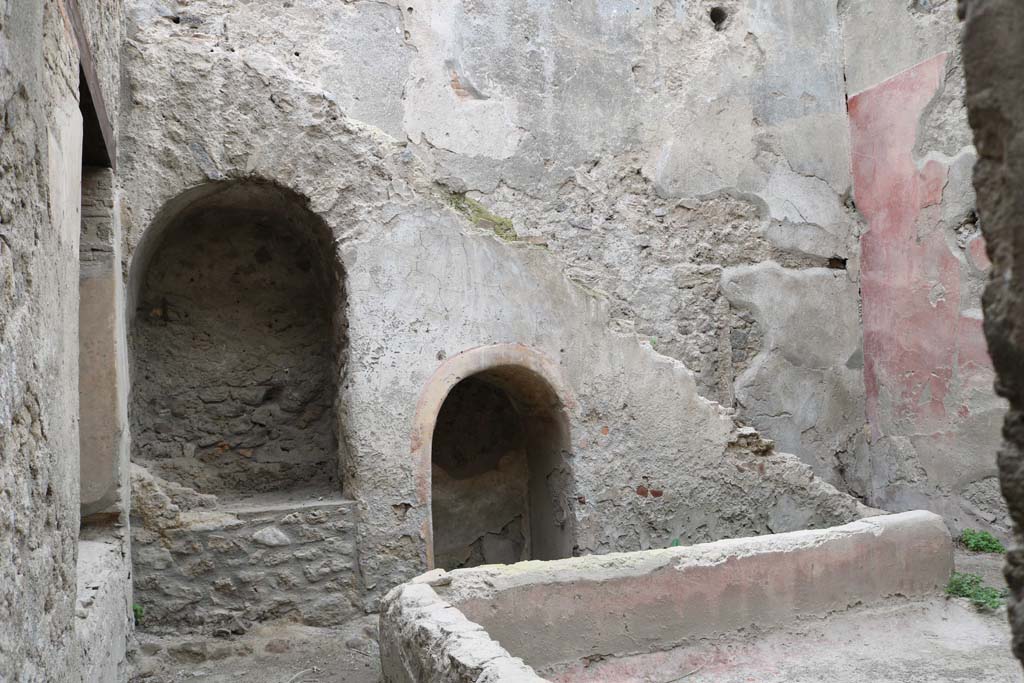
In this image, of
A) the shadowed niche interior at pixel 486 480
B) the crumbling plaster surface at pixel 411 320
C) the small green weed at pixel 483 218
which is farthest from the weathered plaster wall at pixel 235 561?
the small green weed at pixel 483 218

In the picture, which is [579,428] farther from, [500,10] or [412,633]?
[500,10]

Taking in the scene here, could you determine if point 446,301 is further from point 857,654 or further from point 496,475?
point 857,654

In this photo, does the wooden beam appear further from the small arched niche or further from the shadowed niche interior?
the shadowed niche interior

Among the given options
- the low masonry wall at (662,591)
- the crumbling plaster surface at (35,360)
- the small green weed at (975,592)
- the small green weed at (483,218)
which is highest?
the small green weed at (483,218)

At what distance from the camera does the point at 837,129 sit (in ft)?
23.9

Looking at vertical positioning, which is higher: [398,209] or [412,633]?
[398,209]

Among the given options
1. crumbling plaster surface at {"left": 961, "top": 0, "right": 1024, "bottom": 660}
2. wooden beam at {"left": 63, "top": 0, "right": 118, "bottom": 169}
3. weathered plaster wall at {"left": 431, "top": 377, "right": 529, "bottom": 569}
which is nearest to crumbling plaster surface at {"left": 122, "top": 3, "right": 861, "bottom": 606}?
wooden beam at {"left": 63, "top": 0, "right": 118, "bottom": 169}

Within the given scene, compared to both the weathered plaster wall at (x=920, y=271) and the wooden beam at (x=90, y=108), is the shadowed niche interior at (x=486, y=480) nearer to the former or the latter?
the wooden beam at (x=90, y=108)

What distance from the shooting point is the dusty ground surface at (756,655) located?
3.55m

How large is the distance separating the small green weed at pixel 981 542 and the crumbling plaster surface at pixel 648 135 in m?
1.20

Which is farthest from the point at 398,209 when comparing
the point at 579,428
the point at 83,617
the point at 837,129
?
the point at 837,129

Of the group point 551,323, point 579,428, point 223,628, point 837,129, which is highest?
point 837,129

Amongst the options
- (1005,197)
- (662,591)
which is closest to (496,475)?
(662,591)

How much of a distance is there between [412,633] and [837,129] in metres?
5.89
